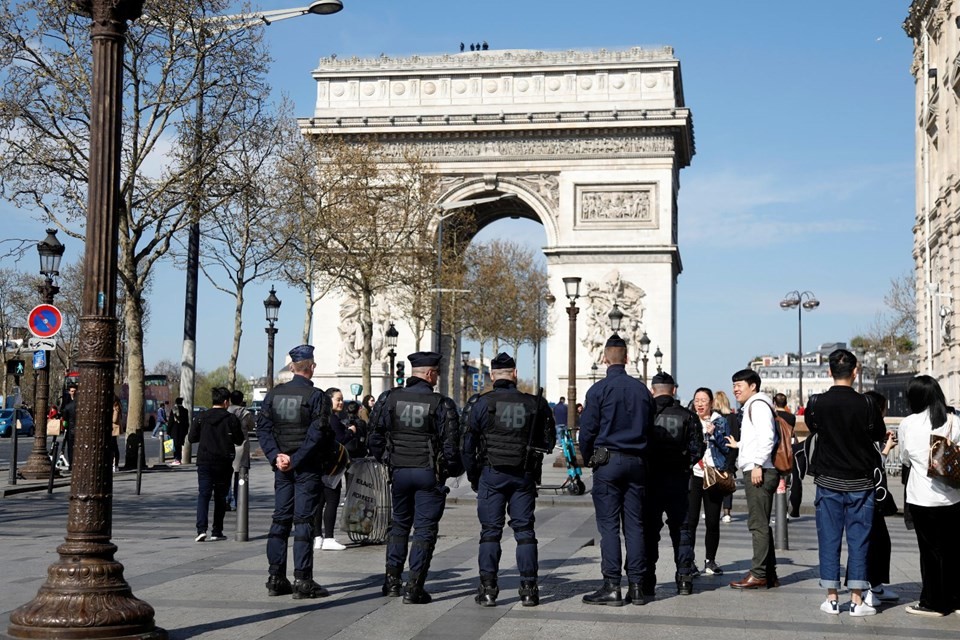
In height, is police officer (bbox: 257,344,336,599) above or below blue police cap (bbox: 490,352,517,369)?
below

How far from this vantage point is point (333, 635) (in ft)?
26.7

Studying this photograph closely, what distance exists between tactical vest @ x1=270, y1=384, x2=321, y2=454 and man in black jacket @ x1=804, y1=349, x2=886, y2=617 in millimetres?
3863

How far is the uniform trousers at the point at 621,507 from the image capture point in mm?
9469

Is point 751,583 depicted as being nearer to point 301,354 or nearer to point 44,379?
point 301,354

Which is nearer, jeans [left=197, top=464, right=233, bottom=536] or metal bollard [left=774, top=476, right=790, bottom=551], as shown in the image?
metal bollard [left=774, top=476, right=790, bottom=551]

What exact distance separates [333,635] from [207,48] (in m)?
20.3

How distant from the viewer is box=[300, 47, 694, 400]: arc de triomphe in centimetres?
4928

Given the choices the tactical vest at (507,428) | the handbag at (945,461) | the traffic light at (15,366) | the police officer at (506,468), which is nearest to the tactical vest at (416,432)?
the police officer at (506,468)

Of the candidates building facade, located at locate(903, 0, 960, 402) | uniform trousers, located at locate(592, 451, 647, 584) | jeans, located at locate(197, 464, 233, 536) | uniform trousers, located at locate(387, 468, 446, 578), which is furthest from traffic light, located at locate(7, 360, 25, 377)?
building facade, located at locate(903, 0, 960, 402)

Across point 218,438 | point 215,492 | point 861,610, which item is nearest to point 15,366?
point 218,438

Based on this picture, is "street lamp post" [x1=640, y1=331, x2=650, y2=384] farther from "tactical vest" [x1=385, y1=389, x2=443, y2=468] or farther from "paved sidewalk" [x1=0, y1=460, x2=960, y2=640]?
"tactical vest" [x1=385, y1=389, x2=443, y2=468]

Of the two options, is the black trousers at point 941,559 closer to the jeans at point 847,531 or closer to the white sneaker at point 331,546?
the jeans at point 847,531

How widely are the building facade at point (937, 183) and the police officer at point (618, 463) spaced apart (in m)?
31.2

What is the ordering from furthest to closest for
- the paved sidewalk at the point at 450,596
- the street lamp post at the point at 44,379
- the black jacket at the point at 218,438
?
1. the street lamp post at the point at 44,379
2. the black jacket at the point at 218,438
3. the paved sidewalk at the point at 450,596
